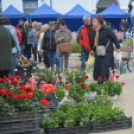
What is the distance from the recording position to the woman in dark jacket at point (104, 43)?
5.82 m

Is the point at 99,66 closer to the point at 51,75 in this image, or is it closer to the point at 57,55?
the point at 51,75

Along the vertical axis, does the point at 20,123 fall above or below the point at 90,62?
below

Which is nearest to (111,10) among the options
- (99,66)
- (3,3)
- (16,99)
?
(3,3)

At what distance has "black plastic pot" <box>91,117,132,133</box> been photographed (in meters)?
3.67

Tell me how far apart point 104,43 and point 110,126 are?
2.62 m

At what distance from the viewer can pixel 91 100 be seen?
438 cm

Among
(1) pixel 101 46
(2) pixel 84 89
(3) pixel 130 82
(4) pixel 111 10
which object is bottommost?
(3) pixel 130 82

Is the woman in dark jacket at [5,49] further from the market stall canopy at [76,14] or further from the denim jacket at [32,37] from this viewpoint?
the market stall canopy at [76,14]

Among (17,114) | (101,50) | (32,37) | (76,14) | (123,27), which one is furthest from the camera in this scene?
(123,27)

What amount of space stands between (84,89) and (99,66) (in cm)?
143

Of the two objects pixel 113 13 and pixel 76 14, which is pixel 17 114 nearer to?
pixel 76 14

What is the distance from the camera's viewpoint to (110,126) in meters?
3.73

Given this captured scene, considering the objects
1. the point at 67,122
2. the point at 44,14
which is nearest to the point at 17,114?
the point at 67,122

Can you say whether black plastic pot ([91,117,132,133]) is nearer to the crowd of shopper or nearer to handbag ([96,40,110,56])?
the crowd of shopper
